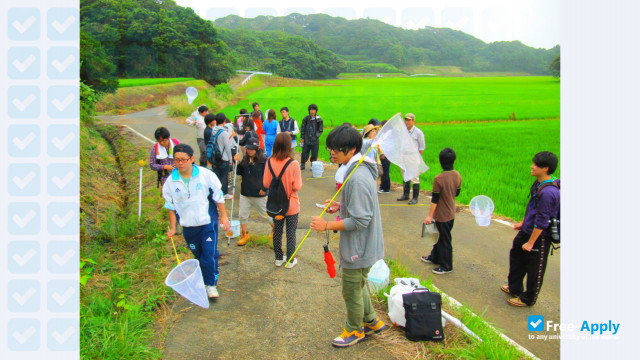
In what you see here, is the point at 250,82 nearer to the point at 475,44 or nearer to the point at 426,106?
the point at 426,106

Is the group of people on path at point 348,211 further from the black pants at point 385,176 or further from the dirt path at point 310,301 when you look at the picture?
the black pants at point 385,176

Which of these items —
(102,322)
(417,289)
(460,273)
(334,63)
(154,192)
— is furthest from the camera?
(334,63)

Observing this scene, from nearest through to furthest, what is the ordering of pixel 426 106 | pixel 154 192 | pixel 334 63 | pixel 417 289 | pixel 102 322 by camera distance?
pixel 102 322, pixel 417 289, pixel 154 192, pixel 426 106, pixel 334 63

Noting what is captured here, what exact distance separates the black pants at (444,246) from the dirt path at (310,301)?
0.12 meters

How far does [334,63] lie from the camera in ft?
243

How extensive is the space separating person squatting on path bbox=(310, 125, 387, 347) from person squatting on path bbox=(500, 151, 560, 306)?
1.76 m

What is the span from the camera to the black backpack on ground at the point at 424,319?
3189 millimetres

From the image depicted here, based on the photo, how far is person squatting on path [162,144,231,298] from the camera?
359cm

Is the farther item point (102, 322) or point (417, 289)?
point (417, 289)

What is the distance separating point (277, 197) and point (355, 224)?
162 centimetres

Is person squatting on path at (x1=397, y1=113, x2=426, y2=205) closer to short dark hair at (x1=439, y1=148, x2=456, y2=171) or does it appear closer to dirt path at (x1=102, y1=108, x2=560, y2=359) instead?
dirt path at (x1=102, y1=108, x2=560, y2=359)

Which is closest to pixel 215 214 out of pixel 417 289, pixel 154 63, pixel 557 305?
pixel 417 289

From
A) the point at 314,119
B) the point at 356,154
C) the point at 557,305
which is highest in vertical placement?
the point at 314,119

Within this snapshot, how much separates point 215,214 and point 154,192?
437cm
